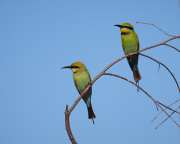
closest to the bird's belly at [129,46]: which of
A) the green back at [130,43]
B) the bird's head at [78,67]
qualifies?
the green back at [130,43]

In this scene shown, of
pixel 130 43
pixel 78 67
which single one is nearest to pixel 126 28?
pixel 130 43

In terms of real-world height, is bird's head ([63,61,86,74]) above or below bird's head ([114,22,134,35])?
below

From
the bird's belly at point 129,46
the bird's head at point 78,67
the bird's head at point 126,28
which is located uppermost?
the bird's head at point 126,28

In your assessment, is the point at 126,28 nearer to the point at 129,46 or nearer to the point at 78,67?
the point at 129,46

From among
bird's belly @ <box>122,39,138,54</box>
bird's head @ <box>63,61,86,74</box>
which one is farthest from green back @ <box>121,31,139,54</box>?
bird's head @ <box>63,61,86,74</box>

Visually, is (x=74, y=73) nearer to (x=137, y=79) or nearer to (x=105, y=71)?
(x=137, y=79)

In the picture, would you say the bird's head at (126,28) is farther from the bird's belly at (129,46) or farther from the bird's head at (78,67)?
the bird's head at (78,67)

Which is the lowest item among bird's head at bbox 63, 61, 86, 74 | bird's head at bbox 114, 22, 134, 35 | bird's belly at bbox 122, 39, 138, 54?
bird's head at bbox 63, 61, 86, 74

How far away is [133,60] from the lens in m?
1.20

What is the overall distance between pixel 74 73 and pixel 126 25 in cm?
33

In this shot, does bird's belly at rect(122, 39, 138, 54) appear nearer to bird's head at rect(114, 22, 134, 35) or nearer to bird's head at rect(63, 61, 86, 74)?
bird's head at rect(114, 22, 134, 35)

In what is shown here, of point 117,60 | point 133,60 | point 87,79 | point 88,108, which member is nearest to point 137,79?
point 133,60

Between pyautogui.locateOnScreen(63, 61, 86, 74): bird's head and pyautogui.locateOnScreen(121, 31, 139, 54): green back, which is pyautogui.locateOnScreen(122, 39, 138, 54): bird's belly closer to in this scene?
pyautogui.locateOnScreen(121, 31, 139, 54): green back

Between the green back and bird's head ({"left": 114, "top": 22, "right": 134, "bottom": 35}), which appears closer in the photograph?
bird's head ({"left": 114, "top": 22, "right": 134, "bottom": 35})
